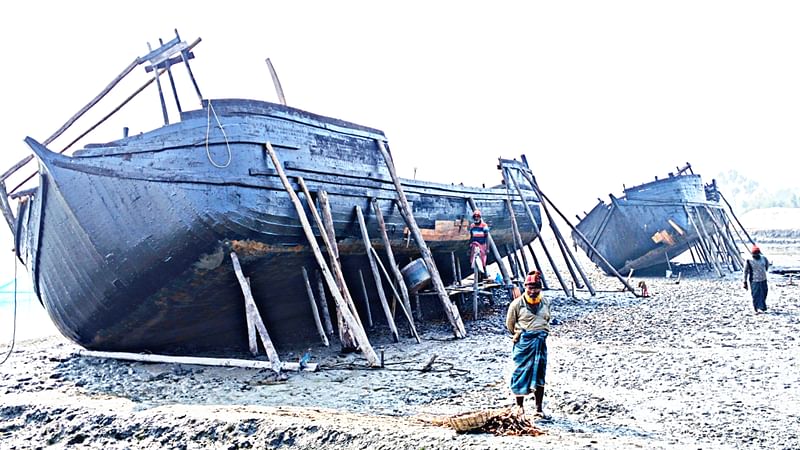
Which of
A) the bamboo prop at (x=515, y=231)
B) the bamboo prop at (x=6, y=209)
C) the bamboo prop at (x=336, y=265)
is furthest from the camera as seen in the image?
the bamboo prop at (x=515, y=231)

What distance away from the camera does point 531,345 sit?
191 inches

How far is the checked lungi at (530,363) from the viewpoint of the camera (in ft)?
15.9

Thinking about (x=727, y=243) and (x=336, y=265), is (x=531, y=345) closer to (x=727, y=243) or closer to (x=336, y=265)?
(x=336, y=265)

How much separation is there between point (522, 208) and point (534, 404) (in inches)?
426

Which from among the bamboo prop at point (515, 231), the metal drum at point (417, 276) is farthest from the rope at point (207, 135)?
the bamboo prop at point (515, 231)

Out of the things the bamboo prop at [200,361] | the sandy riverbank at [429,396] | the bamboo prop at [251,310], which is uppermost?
the bamboo prop at [251,310]

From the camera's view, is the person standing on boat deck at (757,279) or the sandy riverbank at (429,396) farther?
the person standing on boat deck at (757,279)

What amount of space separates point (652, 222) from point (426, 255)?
1364 cm

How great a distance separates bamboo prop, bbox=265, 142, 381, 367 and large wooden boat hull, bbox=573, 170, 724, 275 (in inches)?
594

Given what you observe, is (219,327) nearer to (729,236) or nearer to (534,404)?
(534,404)

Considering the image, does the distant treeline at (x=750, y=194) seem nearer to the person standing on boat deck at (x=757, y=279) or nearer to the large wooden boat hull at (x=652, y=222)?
the large wooden boat hull at (x=652, y=222)

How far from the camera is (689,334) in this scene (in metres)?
9.05

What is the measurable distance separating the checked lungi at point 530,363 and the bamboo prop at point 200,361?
9.55 ft

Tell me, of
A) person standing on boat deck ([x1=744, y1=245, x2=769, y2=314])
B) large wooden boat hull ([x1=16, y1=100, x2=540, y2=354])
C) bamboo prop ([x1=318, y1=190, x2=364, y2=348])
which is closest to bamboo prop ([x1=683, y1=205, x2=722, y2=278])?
person standing on boat deck ([x1=744, y1=245, x2=769, y2=314])
